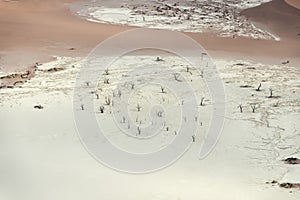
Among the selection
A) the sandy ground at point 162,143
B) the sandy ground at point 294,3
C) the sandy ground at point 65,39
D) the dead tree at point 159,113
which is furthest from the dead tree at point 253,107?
the sandy ground at point 294,3

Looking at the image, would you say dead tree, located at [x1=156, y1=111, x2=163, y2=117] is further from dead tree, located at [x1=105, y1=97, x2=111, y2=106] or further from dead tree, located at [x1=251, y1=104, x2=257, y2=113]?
dead tree, located at [x1=251, y1=104, x2=257, y2=113]

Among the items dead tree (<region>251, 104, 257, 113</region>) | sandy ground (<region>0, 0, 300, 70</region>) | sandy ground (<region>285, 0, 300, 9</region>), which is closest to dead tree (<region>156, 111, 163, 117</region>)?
dead tree (<region>251, 104, 257, 113</region>)

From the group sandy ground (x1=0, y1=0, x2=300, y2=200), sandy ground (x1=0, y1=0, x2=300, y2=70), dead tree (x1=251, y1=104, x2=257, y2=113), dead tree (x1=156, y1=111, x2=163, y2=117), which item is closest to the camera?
sandy ground (x1=0, y1=0, x2=300, y2=200)

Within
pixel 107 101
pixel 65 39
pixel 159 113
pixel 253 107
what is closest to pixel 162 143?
pixel 159 113

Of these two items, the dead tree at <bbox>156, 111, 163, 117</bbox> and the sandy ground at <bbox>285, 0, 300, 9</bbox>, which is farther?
the sandy ground at <bbox>285, 0, 300, 9</bbox>

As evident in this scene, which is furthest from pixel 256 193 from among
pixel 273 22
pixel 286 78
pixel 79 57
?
pixel 273 22

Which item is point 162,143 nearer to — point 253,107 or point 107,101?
point 107,101

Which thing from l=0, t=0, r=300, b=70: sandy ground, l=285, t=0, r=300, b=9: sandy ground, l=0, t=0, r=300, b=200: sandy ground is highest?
l=285, t=0, r=300, b=9: sandy ground

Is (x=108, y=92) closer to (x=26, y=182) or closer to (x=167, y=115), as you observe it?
(x=167, y=115)
